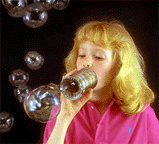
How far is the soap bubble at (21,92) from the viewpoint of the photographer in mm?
1605

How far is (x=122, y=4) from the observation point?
150cm

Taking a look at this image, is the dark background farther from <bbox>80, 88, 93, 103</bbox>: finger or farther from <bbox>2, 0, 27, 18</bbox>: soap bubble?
<bbox>80, 88, 93, 103</bbox>: finger

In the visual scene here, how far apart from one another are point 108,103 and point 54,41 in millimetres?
892

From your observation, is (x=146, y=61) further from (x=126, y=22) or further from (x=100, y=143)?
(x=100, y=143)

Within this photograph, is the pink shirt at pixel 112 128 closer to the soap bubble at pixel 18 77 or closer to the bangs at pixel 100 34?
the bangs at pixel 100 34

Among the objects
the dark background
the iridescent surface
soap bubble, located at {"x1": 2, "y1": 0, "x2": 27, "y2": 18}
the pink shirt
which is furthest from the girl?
soap bubble, located at {"x1": 2, "y1": 0, "x2": 27, "y2": 18}

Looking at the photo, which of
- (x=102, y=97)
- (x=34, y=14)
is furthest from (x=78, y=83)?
(x=34, y=14)

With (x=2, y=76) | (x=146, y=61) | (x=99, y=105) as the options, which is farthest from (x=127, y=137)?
(x=2, y=76)

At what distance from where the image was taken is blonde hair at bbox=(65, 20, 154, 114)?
3.18 ft

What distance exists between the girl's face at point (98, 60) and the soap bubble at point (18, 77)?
859mm

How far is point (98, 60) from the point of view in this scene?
892 millimetres

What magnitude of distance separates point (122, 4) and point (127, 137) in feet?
3.63

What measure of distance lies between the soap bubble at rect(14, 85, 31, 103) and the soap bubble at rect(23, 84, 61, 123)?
0.81m

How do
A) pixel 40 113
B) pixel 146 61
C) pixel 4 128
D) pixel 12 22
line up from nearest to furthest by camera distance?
pixel 40 113, pixel 146 61, pixel 4 128, pixel 12 22
